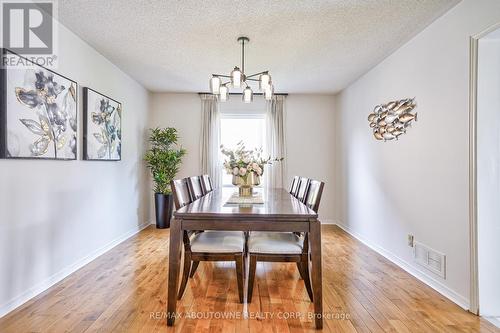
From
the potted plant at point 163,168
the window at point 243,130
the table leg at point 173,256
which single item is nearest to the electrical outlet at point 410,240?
the table leg at point 173,256

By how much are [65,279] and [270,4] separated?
3084 mm

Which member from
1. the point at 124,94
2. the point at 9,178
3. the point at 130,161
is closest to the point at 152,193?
the point at 130,161

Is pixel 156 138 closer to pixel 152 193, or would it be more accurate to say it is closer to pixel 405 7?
pixel 152 193

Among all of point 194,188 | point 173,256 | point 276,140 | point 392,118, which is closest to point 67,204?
point 194,188

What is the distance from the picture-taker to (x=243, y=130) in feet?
17.8

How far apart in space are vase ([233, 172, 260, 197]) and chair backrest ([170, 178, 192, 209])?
19.1 inches

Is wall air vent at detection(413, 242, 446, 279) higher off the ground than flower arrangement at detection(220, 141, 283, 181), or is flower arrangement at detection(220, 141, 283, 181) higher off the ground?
flower arrangement at detection(220, 141, 283, 181)

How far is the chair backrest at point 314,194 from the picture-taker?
223cm

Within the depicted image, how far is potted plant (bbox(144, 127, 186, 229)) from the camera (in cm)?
471

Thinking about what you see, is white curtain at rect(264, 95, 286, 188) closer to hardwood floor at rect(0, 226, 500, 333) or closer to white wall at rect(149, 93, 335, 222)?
white wall at rect(149, 93, 335, 222)

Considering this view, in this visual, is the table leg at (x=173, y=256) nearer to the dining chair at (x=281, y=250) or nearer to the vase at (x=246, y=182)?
the dining chair at (x=281, y=250)

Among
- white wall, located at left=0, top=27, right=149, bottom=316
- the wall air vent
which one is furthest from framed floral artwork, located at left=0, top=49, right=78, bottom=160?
the wall air vent

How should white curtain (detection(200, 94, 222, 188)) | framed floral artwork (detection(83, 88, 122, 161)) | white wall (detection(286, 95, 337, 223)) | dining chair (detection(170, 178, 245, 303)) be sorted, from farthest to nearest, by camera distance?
white wall (detection(286, 95, 337, 223)), white curtain (detection(200, 94, 222, 188)), framed floral artwork (detection(83, 88, 122, 161)), dining chair (detection(170, 178, 245, 303))

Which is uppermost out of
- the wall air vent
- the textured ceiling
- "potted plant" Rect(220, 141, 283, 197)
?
the textured ceiling
